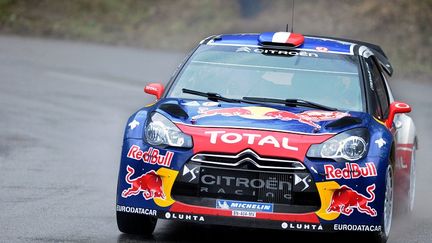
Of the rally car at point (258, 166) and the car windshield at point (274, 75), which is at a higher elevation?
the car windshield at point (274, 75)

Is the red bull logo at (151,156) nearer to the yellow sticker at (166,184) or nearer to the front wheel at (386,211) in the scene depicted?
the yellow sticker at (166,184)

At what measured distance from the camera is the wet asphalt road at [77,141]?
9.02 metres

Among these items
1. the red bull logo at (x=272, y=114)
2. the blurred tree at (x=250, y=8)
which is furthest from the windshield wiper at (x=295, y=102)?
the blurred tree at (x=250, y=8)

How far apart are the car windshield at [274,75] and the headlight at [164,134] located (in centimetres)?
84

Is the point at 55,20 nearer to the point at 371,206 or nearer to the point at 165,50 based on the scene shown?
the point at 165,50

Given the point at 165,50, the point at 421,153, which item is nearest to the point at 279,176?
the point at 421,153

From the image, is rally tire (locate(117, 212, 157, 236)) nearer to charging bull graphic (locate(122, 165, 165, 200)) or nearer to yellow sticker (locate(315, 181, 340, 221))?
charging bull graphic (locate(122, 165, 165, 200))

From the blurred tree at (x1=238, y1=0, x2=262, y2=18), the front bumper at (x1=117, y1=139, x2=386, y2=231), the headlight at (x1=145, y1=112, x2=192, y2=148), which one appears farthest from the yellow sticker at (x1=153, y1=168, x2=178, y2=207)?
the blurred tree at (x1=238, y1=0, x2=262, y2=18)

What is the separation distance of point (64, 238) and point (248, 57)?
220 centimetres

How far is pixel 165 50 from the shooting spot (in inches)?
965

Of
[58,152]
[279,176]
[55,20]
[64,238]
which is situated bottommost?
[55,20]

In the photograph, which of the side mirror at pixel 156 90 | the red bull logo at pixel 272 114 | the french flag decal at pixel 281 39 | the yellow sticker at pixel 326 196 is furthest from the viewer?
the french flag decal at pixel 281 39

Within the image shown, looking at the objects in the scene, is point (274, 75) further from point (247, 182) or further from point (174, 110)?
point (247, 182)

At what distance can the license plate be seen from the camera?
8016 millimetres
